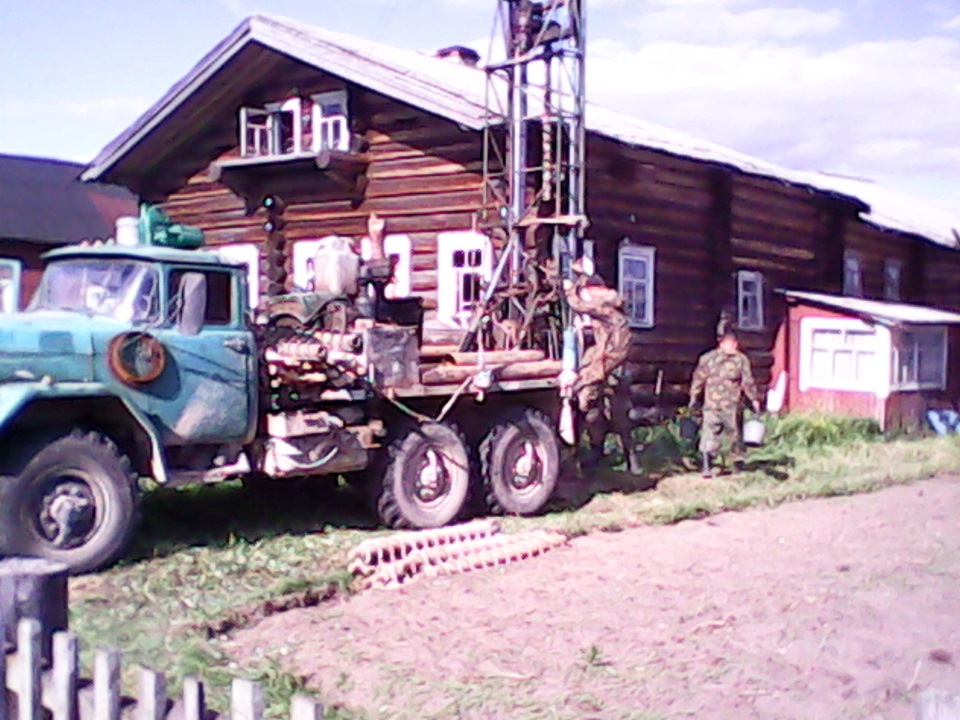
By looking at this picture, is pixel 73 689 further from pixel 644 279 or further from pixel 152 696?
pixel 644 279

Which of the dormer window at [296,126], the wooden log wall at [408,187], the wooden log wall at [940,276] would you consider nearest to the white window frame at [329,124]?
the dormer window at [296,126]

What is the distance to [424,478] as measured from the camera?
9.71 metres

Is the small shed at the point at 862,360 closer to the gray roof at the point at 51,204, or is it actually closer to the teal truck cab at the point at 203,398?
the teal truck cab at the point at 203,398

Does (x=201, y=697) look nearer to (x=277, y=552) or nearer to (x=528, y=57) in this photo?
(x=277, y=552)


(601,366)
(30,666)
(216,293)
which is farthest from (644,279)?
(30,666)

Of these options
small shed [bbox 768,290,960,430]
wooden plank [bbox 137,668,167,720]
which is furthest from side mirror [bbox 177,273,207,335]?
small shed [bbox 768,290,960,430]

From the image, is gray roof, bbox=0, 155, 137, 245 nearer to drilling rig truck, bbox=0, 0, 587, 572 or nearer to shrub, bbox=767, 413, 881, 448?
shrub, bbox=767, 413, 881, 448

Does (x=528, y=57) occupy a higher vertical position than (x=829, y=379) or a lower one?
higher

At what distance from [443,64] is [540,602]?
1455 centimetres

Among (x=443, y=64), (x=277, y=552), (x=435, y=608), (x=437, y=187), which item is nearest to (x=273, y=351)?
(x=277, y=552)

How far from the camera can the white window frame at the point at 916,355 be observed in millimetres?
19531

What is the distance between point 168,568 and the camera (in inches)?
302

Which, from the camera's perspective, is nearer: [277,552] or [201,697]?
[201,697]

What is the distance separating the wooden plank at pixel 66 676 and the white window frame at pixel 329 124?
14311 mm
